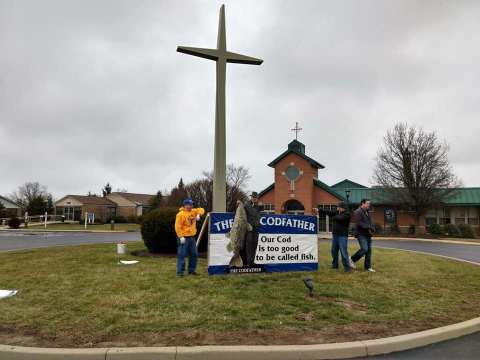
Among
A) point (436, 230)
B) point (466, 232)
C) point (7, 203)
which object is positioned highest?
point (7, 203)

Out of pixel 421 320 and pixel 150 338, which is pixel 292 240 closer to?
pixel 421 320

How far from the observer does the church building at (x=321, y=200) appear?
34.8m

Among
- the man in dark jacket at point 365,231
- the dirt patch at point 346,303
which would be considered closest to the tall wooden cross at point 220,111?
the man in dark jacket at point 365,231

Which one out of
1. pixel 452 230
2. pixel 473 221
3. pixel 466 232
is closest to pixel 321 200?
pixel 452 230

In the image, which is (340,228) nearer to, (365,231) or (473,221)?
(365,231)

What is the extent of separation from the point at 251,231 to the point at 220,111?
421 cm

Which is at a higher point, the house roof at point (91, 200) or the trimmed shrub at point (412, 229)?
the house roof at point (91, 200)

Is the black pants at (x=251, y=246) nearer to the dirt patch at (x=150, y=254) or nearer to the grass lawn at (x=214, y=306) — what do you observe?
the grass lawn at (x=214, y=306)

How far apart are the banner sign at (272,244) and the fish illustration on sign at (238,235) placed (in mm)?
69

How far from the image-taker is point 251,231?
28.0ft

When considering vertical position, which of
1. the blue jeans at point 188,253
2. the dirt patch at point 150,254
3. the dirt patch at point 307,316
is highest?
the blue jeans at point 188,253

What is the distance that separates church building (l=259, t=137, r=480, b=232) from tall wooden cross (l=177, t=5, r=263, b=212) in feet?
79.7

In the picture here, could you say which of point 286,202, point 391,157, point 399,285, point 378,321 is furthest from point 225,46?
point 391,157

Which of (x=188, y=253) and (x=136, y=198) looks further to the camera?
(x=136, y=198)
